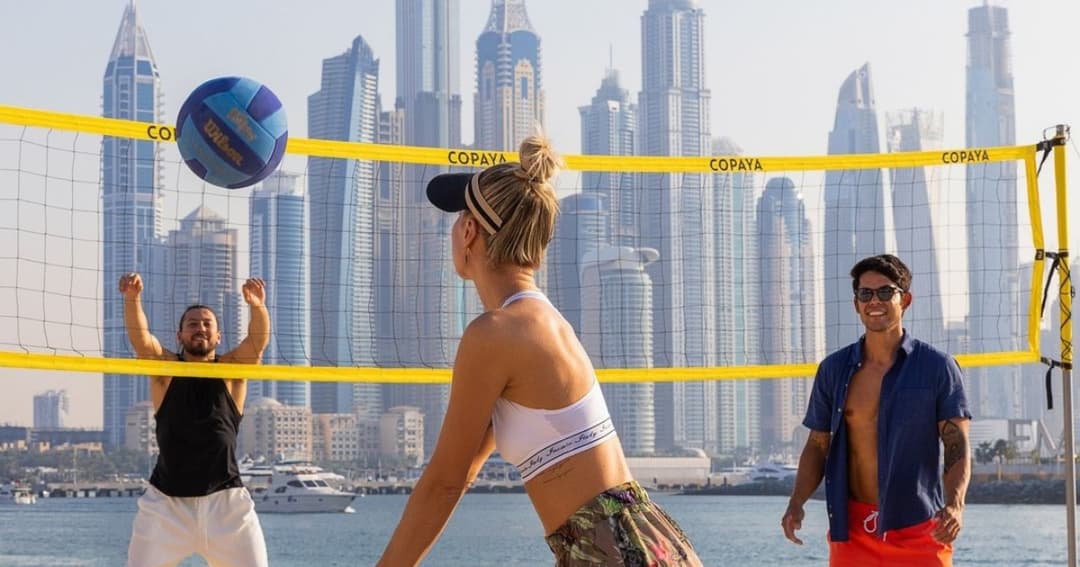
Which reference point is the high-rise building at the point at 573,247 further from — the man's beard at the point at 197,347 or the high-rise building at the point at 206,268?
the man's beard at the point at 197,347

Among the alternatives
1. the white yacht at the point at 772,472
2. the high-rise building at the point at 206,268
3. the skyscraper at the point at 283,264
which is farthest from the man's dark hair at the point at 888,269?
the white yacht at the point at 772,472

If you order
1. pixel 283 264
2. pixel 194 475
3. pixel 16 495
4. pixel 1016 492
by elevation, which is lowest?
pixel 16 495

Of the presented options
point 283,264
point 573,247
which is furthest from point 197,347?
point 573,247

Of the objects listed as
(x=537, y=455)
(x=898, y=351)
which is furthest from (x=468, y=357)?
(x=898, y=351)

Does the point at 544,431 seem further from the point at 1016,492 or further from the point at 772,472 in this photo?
the point at 772,472

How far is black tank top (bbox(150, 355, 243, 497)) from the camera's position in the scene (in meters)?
6.09

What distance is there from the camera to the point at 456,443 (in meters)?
2.98

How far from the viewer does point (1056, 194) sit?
22.9 feet

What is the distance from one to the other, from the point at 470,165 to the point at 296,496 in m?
82.5

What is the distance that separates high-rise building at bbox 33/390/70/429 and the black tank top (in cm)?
11918

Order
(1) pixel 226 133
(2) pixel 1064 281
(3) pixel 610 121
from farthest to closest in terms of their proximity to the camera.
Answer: (3) pixel 610 121 < (2) pixel 1064 281 < (1) pixel 226 133

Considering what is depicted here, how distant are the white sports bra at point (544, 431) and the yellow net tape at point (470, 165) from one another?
3382 millimetres

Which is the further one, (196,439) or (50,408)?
(50,408)

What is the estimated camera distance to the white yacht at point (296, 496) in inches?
3342
